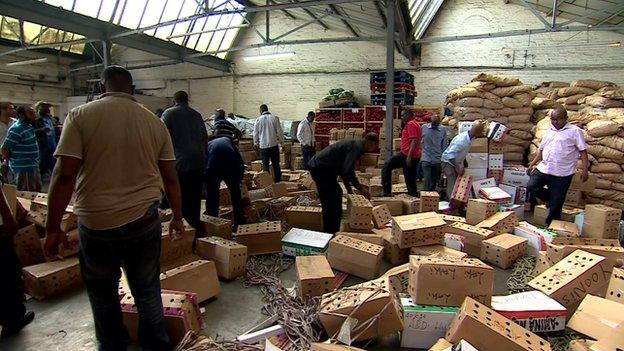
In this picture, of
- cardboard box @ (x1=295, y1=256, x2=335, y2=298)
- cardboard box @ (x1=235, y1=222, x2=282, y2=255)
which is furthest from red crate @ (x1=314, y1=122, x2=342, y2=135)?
cardboard box @ (x1=295, y1=256, x2=335, y2=298)

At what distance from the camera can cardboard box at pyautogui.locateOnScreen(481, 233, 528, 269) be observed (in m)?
3.76

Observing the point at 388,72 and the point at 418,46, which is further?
the point at 418,46

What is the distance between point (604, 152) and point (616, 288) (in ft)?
14.4

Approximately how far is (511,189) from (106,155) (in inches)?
233

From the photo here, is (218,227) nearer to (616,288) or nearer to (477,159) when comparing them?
(616,288)

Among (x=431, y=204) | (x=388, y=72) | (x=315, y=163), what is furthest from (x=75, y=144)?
(x=388, y=72)

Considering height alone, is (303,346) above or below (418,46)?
below

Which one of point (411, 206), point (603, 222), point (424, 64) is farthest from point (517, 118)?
point (424, 64)

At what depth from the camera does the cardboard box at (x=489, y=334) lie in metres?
2.00

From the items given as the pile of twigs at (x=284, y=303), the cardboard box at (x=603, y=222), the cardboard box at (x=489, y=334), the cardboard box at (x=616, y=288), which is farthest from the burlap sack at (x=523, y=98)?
the cardboard box at (x=489, y=334)

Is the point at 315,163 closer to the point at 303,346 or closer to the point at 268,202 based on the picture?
the point at 268,202

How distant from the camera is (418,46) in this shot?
11.4 m

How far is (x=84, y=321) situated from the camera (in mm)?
2725

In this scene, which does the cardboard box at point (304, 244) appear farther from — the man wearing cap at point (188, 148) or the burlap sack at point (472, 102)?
the burlap sack at point (472, 102)
